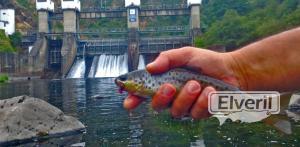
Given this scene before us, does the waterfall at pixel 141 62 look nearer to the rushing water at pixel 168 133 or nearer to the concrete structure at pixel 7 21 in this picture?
the concrete structure at pixel 7 21

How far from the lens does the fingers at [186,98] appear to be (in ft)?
11.4

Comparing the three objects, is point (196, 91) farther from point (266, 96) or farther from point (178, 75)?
point (266, 96)

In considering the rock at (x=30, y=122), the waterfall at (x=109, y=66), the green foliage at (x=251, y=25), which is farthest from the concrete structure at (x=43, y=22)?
the rock at (x=30, y=122)

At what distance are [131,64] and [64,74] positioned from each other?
10.9m

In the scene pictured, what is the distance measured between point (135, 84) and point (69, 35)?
73.5 m

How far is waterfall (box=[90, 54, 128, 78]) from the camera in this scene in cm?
7256

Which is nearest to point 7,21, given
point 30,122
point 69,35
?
point 69,35

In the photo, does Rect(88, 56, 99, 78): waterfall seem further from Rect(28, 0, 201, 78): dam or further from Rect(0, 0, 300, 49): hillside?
Rect(0, 0, 300, 49): hillside

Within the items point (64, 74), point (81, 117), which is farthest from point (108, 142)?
point (64, 74)

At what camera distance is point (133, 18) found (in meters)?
77.6

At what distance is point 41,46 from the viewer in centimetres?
7362

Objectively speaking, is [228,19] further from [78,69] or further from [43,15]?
[43,15]

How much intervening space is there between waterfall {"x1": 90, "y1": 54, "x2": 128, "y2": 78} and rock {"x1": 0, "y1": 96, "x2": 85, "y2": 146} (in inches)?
2183

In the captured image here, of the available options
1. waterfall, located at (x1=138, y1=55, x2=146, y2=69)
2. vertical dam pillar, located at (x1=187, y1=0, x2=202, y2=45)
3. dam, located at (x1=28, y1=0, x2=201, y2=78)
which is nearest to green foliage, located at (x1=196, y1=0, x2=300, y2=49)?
vertical dam pillar, located at (x1=187, y1=0, x2=202, y2=45)
